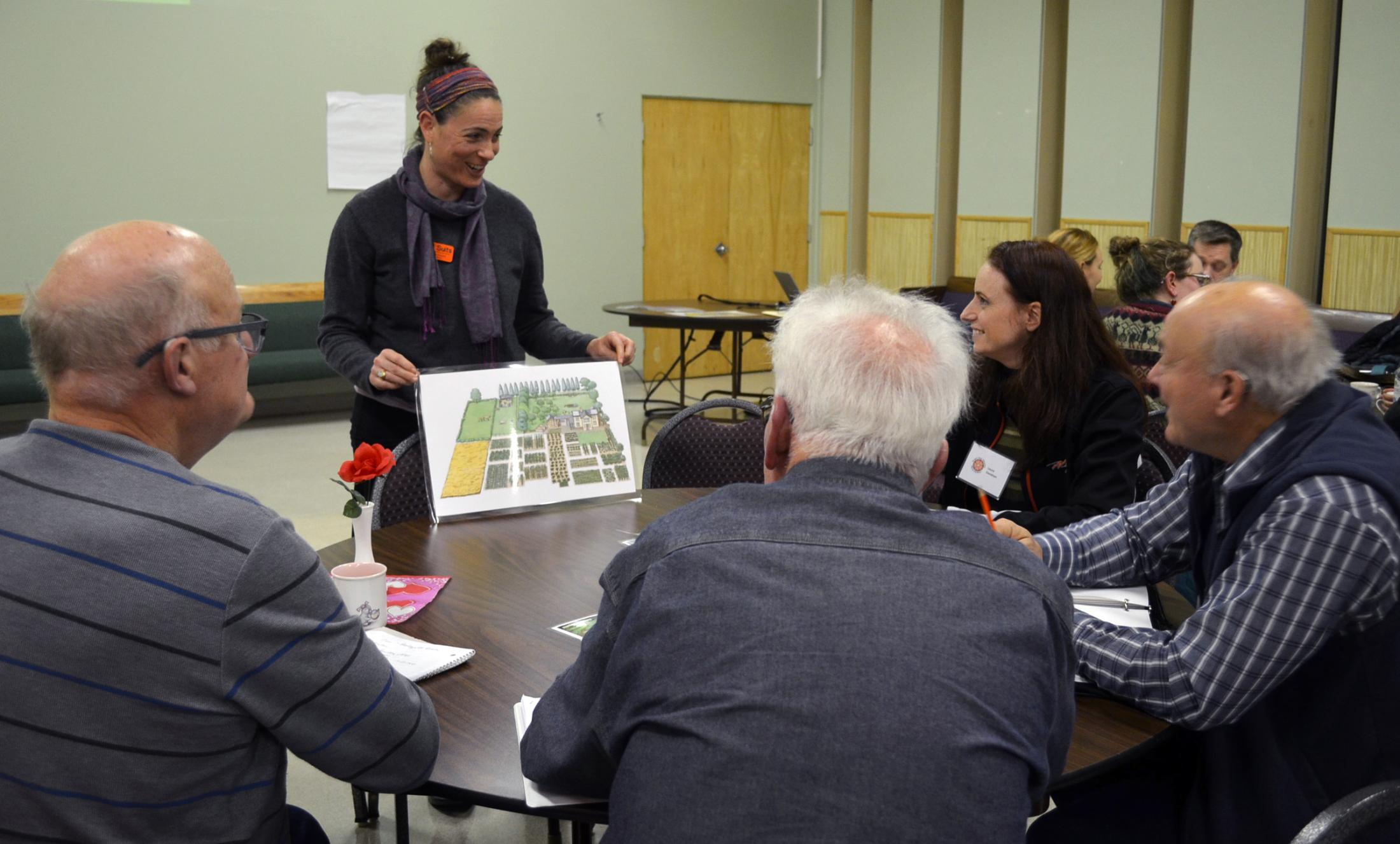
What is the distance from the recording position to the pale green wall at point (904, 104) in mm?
8891

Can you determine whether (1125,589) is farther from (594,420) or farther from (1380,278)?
(1380,278)

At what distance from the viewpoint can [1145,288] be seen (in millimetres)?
5078

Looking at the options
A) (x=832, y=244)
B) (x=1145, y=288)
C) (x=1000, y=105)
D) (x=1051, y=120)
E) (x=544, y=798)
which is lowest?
(x=544, y=798)

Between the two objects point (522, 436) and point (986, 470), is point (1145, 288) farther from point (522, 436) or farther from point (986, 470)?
point (522, 436)

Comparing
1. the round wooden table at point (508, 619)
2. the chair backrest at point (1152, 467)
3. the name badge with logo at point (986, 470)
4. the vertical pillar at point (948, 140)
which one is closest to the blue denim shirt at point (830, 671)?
the round wooden table at point (508, 619)

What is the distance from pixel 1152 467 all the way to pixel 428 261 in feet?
5.85

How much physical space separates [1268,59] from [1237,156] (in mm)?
562

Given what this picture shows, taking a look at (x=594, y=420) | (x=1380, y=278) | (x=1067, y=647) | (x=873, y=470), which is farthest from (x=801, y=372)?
(x=1380, y=278)

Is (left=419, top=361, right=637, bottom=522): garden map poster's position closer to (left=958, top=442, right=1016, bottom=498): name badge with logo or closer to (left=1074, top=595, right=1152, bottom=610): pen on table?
(left=958, top=442, right=1016, bottom=498): name badge with logo

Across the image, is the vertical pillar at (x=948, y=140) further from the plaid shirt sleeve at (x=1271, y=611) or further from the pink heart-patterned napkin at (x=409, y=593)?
the plaid shirt sleeve at (x=1271, y=611)

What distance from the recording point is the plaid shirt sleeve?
1.41m

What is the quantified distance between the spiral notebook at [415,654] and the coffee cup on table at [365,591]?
0.02 m

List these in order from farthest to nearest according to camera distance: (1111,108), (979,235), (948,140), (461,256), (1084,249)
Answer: (948,140), (979,235), (1111,108), (1084,249), (461,256)

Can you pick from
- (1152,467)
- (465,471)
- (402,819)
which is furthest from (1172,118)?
(402,819)
